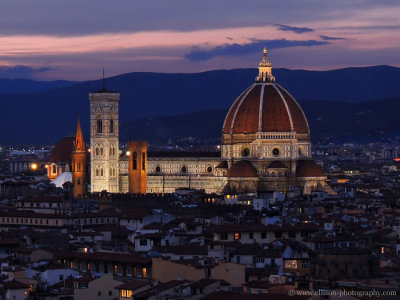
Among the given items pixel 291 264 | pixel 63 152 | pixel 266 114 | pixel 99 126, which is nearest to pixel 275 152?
pixel 266 114

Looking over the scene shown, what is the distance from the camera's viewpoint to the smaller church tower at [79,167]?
5359 inches

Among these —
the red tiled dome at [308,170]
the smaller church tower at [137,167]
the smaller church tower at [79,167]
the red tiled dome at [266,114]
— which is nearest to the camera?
the red tiled dome at [308,170]

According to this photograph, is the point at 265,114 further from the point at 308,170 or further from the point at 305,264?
the point at 305,264

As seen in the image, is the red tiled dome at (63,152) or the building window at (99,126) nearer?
the building window at (99,126)

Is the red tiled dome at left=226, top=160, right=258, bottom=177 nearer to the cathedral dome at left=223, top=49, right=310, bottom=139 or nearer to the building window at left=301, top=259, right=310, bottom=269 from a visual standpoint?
the cathedral dome at left=223, top=49, right=310, bottom=139

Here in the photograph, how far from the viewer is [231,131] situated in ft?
457

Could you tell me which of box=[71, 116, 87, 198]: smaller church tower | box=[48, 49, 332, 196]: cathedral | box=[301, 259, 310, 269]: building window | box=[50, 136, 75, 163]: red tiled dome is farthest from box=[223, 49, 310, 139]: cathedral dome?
box=[301, 259, 310, 269]: building window

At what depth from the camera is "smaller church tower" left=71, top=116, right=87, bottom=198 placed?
136 metres

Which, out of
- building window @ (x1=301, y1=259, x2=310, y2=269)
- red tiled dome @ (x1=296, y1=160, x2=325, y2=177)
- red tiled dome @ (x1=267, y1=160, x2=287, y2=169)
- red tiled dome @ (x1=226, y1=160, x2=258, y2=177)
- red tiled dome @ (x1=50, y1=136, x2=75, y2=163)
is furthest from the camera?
red tiled dome @ (x1=50, y1=136, x2=75, y2=163)

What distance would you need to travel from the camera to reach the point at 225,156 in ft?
458

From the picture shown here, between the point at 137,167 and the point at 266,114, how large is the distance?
12.2m

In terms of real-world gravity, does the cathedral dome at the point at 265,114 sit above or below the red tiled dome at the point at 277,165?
above

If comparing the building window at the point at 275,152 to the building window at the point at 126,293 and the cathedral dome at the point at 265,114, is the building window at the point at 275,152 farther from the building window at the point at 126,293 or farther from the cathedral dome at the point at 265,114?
the building window at the point at 126,293

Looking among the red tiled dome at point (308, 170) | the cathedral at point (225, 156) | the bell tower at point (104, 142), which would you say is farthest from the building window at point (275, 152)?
the bell tower at point (104, 142)
